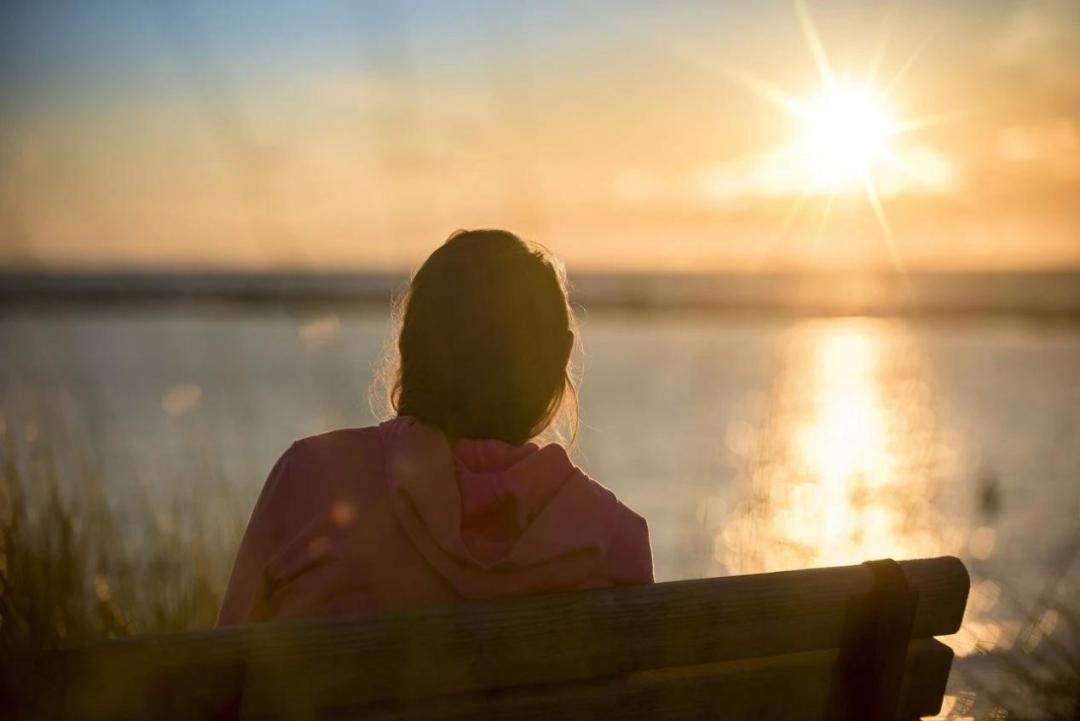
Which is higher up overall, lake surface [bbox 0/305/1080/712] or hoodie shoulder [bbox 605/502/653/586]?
hoodie shoulder [bbox 605/502/653/586]

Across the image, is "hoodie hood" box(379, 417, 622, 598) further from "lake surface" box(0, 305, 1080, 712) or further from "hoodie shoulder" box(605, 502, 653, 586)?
"lake surface" box(0, 305, 1080, 712)

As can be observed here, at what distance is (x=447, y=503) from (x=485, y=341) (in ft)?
1.32

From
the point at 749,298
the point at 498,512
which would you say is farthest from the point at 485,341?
the point at 749,298

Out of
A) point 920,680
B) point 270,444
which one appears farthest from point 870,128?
point 270,444

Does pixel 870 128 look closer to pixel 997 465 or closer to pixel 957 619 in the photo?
pixel 957 619

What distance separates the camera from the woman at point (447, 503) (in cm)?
194

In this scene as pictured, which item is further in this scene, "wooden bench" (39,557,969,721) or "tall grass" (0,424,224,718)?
"tall grass" (0,424,224,718)

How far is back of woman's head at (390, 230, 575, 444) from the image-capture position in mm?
2184

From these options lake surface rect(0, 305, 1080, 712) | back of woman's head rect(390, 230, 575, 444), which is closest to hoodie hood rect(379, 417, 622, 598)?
back of woman's head rect(390, 230, 575, 444)

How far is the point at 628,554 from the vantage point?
2029 millimetres

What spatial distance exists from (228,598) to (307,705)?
679 mm

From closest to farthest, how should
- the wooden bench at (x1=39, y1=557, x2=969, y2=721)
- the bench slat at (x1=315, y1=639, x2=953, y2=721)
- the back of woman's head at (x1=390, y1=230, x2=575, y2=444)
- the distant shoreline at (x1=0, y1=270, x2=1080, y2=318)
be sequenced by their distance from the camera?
the wooden bench at (x1=39, y1=557, x2=969, y2=721) < the bench slat at (x1=315, y1=639, x2=953, y2=721) < the back of woman's head at (x1=390, y1=230, x2=575, y2=444) < the distant shoreline at (x1=0, y1=270, x2=1080, y2=318)

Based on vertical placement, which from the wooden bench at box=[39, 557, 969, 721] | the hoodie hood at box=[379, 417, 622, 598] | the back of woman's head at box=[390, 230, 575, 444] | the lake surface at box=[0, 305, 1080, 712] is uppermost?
the back of woman's head at box=[390, 230, 575, 444]

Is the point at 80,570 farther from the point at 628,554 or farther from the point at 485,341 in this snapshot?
the point at 628,554
